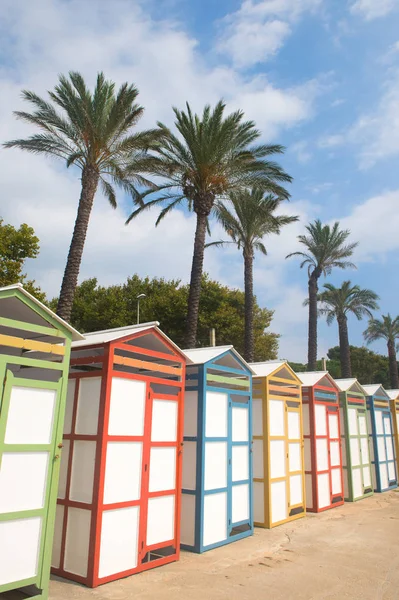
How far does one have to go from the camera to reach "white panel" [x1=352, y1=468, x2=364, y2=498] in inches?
536

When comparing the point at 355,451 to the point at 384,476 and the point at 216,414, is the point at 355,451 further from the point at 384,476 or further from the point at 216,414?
the point at 216,414

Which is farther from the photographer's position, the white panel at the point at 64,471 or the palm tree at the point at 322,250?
the palm tree at the point at 322,250

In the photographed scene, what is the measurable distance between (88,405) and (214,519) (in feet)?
10.7

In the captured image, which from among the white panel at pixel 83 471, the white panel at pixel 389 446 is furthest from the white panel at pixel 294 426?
the white panel at pixel 389 446

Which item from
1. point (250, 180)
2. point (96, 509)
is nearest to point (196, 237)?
point (250, 180)

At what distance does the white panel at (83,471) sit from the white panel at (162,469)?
3.30ft

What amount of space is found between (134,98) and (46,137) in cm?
291

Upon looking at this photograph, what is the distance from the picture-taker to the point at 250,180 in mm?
15922

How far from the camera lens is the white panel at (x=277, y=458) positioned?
995 cm

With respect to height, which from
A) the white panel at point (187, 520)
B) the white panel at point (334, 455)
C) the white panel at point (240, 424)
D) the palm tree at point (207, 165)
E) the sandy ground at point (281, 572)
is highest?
the palm tree at point (207, 165)

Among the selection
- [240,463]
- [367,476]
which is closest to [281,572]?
[240,463]

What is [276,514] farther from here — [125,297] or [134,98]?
[125,297]

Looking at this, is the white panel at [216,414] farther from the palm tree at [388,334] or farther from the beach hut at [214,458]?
the palm tree at [388,334]

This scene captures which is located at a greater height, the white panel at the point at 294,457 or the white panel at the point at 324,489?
the white panel at the point at 294,457
